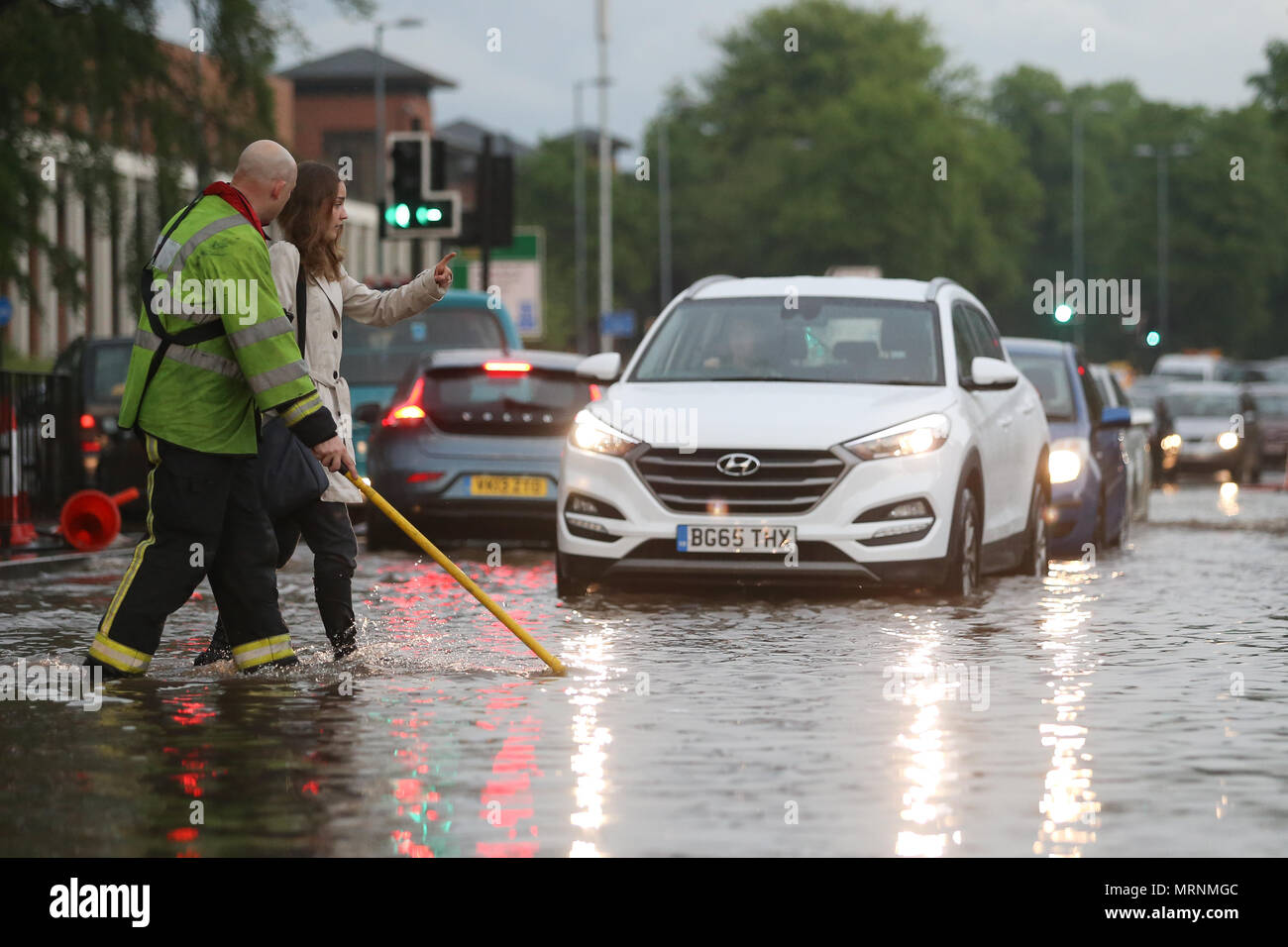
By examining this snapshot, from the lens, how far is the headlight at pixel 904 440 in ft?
43.5

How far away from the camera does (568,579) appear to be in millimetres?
13703

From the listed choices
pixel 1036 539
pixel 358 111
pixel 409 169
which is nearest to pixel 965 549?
pixel 1036 539

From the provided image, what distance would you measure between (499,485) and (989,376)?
475cm

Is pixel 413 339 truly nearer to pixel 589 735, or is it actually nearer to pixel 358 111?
pixel 589 735

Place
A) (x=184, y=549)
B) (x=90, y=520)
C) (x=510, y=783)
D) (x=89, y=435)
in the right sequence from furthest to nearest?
1. (x=89, y=435)
2. (x=90, y=520)
3. (x=184, y=549)
4. (x=510, y=783)

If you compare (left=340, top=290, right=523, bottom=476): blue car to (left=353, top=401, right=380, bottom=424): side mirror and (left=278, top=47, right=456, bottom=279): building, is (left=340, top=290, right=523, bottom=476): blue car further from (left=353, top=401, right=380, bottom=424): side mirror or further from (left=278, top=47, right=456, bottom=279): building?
(left=278, top=47, right=456, bottom=279): building

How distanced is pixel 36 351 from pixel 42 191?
38.5m

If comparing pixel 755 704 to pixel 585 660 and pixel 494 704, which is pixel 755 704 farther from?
pixel 585 660

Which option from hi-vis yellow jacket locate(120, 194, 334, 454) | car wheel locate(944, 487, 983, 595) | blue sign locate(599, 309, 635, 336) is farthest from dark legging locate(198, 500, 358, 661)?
blue sign locate(599, 309, 635, 336)

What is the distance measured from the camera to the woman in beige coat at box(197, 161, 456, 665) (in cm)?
1059

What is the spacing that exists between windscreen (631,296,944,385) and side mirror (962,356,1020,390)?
0.17 metres

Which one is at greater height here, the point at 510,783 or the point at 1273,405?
the point at 510,783

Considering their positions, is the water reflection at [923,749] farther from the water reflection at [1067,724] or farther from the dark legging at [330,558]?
the dark legging at [330,558]
